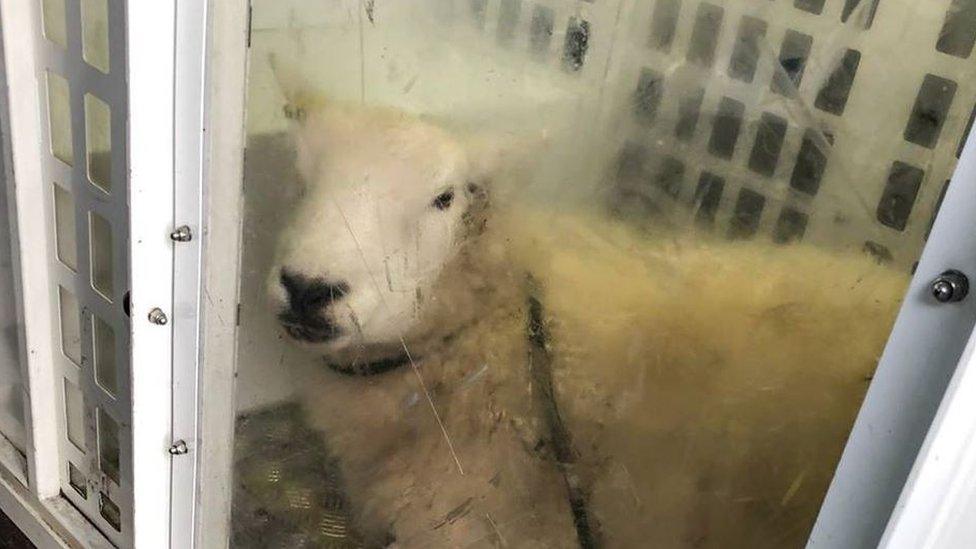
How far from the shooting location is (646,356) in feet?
2.10

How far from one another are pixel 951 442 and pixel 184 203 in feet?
2.11

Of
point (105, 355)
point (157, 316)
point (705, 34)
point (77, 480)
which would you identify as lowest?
point (77, 480)

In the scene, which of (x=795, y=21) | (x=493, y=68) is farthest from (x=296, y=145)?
(x=795, y=21)

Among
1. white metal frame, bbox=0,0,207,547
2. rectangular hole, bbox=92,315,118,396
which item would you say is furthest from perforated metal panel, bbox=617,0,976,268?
rectangular hole, bbox=92,315,118,396

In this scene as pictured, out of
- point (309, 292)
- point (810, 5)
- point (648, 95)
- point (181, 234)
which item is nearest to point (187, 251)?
point (181, 234)

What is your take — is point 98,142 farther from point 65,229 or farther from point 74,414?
point 74,414

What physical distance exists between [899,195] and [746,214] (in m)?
0.09

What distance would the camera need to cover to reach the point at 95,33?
842 millimetres

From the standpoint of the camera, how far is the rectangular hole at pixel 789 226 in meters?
0.55

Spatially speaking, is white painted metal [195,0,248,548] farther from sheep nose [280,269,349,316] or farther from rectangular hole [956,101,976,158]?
rectangular hole [956,101,976,158]

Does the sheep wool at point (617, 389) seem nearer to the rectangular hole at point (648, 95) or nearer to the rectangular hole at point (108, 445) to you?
the rectangular hole at point (648, 95)

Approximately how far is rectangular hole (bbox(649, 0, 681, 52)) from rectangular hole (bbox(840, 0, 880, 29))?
0.10 meters

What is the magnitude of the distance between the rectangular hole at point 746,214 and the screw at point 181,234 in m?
0.50

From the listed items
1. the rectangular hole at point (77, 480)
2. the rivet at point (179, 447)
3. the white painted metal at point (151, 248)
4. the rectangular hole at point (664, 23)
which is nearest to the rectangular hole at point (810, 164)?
the rectangular hole at point (664, 23)
